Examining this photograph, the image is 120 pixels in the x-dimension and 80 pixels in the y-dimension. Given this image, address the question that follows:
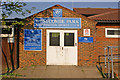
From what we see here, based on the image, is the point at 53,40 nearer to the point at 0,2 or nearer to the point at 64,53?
the point at 64,53

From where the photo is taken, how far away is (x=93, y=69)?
876 cm

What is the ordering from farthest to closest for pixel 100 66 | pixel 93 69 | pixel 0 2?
pixel 100 66, pixel 93 69, pixel 0 2

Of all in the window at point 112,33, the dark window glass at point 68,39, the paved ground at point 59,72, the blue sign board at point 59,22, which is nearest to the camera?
the paved ground at point 59,72

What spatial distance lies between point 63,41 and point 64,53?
2.27ft

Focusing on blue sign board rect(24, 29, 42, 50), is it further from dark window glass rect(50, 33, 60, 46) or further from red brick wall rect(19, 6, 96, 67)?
dark window glass rect(50, 33, 60, 46)

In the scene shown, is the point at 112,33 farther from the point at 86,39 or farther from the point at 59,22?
the point at 59,22

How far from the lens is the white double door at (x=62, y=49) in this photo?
30.7 ft

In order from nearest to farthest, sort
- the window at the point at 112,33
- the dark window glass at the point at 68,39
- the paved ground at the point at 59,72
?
the paved ground at the point at 59,72, the dark window glass at the point at 68,39, the window at the point at 112,33

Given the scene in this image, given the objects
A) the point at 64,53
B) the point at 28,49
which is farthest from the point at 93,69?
the point at 28,49

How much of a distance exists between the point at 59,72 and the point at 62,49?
162 cm

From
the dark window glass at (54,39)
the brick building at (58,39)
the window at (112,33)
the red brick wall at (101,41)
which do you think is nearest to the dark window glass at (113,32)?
the window at (112,33)

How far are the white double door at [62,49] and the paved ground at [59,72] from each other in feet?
1.51

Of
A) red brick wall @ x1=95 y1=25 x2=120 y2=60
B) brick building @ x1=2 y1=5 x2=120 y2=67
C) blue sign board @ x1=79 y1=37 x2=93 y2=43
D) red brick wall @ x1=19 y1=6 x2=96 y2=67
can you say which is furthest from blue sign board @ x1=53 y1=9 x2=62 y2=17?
red brick wall @ x1=95 y1=25 x2=120 y2=60

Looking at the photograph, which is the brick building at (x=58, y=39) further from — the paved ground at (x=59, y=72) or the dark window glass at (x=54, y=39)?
the paved ground at (x=59, y=72)
